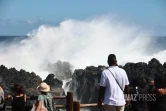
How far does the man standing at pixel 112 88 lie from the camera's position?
183 inches

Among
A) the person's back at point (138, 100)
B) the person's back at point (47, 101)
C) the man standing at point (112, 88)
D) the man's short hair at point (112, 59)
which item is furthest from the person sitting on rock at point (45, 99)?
the person's back at point (138, 100)

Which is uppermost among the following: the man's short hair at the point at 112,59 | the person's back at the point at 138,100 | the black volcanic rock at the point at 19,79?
the black volcanic rock at the point at 19,79

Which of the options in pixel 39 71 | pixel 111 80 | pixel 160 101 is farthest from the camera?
pixel 39 71

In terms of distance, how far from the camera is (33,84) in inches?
687

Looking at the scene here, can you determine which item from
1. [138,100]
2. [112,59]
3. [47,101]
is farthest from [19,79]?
[112,59]

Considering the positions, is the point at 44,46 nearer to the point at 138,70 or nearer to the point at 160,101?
the point at 138,70

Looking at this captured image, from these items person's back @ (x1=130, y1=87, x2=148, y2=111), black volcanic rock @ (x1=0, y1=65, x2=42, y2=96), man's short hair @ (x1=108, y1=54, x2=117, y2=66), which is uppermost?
black volcanic rock @ (x1=0, y1=65, x2=42, y2=96)

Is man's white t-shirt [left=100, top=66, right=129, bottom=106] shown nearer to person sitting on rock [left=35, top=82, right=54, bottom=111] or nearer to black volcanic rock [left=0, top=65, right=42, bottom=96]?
person sitting on rock [left=35, top=82, right=54, bottom=111]

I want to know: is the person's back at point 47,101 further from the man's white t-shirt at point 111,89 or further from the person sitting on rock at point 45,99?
the man's white t-shirt at point 111,89

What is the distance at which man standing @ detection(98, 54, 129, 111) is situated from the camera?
4645mm

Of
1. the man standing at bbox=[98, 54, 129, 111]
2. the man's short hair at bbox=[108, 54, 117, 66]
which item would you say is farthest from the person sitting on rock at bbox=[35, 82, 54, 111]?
the man's short hair at bbox=[108, 54, 117, 66]

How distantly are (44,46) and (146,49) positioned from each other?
47.6 feet

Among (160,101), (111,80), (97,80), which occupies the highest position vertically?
(97,80)

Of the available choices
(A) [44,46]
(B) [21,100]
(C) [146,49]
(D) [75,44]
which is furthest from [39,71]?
(B) [21,100]
